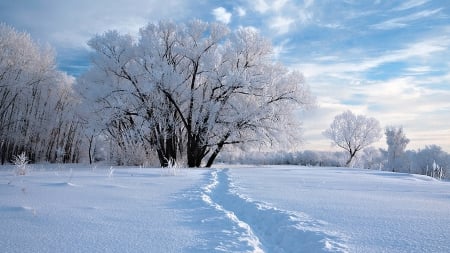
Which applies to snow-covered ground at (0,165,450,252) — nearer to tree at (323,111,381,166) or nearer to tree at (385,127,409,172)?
tree at (323,111,381,166)

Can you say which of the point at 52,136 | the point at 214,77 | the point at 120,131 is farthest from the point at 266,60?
the point at 52,136

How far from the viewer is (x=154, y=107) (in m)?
18.9

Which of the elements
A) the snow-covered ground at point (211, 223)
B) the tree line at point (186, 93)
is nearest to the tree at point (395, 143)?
the tree line at point (186, 93)

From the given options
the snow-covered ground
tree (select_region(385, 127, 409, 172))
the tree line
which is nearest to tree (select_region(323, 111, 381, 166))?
tree (select_region(385, 127, 409, 172))

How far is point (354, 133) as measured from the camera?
41.5m

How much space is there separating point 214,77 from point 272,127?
4.10 metres

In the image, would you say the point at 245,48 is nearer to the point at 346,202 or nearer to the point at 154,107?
the point at 154,107

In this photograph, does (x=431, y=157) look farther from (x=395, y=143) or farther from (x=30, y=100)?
(x=30, y=100)

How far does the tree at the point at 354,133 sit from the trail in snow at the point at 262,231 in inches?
1560

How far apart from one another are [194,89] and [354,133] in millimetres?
28032

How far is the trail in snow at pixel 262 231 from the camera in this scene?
8.99 ft

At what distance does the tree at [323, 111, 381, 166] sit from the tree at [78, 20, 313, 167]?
24476mm

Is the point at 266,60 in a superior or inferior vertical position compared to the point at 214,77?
superior

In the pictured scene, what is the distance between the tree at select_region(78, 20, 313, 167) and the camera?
18.4 metres
